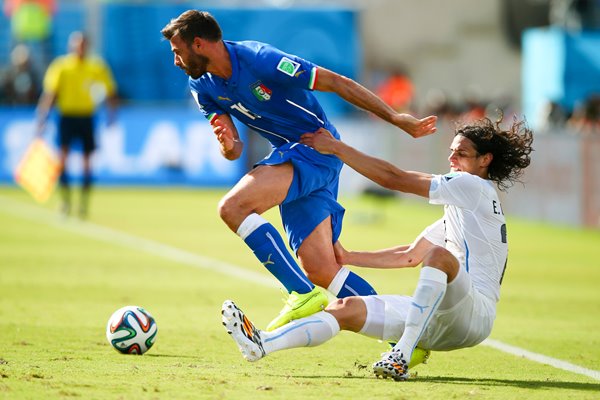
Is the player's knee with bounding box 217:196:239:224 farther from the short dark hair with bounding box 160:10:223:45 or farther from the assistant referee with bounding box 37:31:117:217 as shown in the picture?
the assistant referee with bounding box 37:31:117:217

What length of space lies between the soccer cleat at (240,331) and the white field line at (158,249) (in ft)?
6.50

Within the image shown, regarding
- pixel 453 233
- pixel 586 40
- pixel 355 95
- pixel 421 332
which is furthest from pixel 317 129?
pixel 586 40

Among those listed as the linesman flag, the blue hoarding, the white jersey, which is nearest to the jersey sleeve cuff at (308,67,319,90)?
the white jersey

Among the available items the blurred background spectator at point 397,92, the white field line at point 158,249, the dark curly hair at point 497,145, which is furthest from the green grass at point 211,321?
the blurred background spectator at point 397,92

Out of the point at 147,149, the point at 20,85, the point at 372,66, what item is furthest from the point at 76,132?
the point at 372,66

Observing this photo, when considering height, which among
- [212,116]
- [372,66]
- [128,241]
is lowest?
[128,241]

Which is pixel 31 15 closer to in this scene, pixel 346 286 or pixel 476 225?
pixel 346 286

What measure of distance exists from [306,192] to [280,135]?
0.44 meters

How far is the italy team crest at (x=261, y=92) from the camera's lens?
24.4 ft

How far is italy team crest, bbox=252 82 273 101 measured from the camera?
7.43m

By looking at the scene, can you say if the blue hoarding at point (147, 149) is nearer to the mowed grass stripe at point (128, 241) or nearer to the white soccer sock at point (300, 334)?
the mowed grass stripe at point (128, 241)

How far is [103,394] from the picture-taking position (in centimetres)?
588

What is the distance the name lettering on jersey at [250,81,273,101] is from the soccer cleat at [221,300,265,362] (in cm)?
159

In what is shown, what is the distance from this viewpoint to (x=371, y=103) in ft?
23.3
